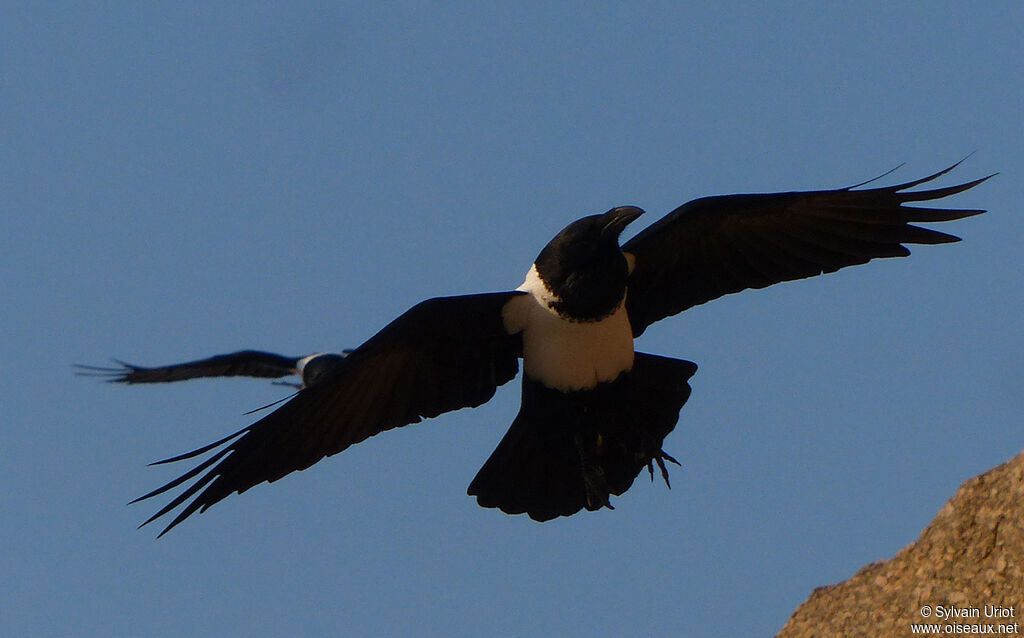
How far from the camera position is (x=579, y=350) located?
7.70 m

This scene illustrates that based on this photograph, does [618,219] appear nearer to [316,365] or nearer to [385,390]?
[385,390]

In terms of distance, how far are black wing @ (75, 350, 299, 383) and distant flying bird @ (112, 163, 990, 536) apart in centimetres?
584

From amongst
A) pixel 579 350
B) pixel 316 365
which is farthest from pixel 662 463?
pixel 316 365

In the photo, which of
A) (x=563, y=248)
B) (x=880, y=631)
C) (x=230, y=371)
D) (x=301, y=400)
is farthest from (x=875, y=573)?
(x=230, y=371)

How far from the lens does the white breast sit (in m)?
7.70

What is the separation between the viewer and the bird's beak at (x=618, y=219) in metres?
7.55

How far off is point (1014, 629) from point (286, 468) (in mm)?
3601

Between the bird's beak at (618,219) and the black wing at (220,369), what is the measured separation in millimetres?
6647

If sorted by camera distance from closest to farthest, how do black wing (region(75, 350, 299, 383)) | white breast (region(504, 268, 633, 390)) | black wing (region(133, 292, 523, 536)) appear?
black wing (region(133, 292, 523, 536))
white breast (region(504, 268, 633, 390))
black wing (region(75, 350, 299, 383))

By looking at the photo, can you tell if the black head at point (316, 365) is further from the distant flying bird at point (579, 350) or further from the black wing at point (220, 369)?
the distant flying bird at point (579, 350)

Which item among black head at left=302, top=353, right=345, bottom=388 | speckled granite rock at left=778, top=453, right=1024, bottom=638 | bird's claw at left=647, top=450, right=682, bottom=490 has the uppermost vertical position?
black head at left=302, top=353, right=345, bottom=388

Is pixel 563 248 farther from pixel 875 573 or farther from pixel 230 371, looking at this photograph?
pixel 230 371

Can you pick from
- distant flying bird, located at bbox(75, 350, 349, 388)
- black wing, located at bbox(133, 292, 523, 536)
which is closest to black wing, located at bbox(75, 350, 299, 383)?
distant flying bird, located at bbox(75, 350, 349, 388)

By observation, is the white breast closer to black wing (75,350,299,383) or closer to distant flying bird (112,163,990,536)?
distant flying bird (112,163,990,536)
